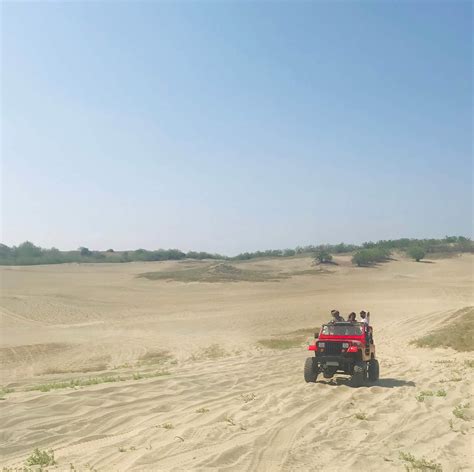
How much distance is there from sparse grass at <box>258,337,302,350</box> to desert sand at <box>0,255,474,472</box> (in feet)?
2.12

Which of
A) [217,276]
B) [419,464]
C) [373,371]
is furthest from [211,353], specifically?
[217,276]

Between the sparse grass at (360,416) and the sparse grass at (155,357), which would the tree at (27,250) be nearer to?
the sparse grass at (155,357)

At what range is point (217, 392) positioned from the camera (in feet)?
39.7

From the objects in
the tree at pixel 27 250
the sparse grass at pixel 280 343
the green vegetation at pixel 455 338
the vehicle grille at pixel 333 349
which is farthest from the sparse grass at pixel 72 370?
the tree at pixel 27 250

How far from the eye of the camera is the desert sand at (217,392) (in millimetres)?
6938

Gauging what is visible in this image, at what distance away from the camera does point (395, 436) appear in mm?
7777

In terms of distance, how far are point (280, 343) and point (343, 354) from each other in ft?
34.6

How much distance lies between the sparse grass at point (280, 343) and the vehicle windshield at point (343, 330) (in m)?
8.50

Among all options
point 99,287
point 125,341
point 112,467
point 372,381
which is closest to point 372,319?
point 125,341

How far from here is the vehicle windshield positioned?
1387 centimetres

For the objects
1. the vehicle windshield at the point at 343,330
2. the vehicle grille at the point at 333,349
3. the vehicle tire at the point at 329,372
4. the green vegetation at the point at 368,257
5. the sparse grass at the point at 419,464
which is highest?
the green vegetation at the point at 368,257

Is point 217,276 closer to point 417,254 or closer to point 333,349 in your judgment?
point 417,254

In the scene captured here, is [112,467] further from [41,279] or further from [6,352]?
[41,279]

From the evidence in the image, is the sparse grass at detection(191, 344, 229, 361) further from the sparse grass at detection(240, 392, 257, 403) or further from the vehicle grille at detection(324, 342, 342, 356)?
the sparse grass at detection(240, 392, 257, 403)
